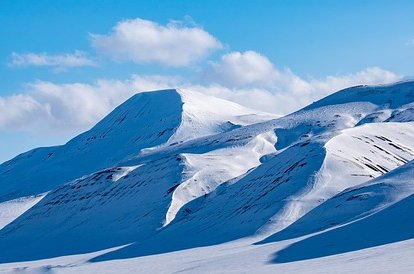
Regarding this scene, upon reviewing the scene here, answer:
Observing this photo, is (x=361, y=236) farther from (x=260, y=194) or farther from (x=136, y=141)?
(x=136, y=141)

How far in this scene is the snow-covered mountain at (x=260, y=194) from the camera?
247ft

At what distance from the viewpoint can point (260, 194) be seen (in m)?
96.8

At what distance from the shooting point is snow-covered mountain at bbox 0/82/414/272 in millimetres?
75375

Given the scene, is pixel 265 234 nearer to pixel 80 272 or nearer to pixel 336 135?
pixel 80 272

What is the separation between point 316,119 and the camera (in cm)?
14550

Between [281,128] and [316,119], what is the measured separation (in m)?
7.04

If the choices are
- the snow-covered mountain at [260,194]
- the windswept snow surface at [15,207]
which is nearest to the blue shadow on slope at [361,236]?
the snow-covered mountain at [260,194]

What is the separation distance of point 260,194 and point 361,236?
121 ft

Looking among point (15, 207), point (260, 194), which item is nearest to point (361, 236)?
point (260, 194)

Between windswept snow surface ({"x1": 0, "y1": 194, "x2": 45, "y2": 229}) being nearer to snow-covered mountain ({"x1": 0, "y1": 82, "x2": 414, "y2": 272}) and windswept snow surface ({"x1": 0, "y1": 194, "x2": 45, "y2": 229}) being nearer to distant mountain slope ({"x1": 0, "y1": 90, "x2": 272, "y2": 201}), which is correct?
snow-covered mountain ({"x1": 0, "y1": 82, "x2": 414, "y2": 272})

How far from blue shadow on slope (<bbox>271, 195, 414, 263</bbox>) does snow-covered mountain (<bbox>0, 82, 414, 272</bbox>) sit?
14cm

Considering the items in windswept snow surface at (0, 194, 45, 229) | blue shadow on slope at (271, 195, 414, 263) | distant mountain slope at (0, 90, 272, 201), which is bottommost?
blue shadow on slope at (271, 195, 414, 263)

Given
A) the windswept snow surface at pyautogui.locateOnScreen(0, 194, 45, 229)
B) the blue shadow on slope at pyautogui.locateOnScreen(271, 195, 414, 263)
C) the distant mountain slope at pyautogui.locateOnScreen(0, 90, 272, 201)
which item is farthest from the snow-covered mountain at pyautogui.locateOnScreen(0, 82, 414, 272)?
the distant mountain slope at pyautogui.locateOnScreen(0, 90, 272, 201)

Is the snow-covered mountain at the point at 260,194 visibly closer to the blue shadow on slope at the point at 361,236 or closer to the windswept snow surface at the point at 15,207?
the blue shadow on slope at the point at 361,236
